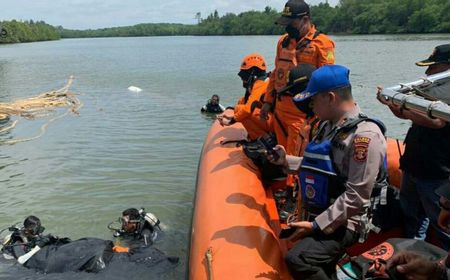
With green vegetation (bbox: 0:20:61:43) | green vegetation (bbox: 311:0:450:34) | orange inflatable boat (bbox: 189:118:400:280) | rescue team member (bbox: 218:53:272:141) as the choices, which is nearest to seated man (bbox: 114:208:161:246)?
orange inflatable boat (bbox: 189:118:400:280)

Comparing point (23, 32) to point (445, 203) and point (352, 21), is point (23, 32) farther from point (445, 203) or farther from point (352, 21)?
point (445, 203)

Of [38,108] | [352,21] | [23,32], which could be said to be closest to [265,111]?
[38,108]

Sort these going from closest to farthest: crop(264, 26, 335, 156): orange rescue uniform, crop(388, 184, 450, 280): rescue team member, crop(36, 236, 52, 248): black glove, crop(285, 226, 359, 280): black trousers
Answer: crop(388, 184, 450, 280): rescue team member → crop(285, 226, 359, 280): black trousers → crop(264, 26, 335, 156): orange rescue uniform → crop(36, 236, 52, 248): black glove

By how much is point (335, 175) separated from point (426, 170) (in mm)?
808

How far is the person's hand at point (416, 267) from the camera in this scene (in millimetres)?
1869

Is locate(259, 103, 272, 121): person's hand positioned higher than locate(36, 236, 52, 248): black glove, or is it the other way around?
locate(259, 103, 272, 121): person's hand

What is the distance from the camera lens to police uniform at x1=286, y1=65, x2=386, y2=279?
2186 mm

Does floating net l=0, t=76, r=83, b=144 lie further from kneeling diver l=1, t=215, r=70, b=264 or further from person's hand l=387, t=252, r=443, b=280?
person's hand l=387, t=252, r=443, b=280

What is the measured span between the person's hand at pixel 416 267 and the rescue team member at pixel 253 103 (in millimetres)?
2629

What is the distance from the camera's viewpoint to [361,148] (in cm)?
216

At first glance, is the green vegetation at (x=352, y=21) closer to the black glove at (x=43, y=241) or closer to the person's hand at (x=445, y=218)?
the black glove at (x=43, y=241)

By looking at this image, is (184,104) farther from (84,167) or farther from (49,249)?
(49,249)

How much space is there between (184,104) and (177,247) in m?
10.5

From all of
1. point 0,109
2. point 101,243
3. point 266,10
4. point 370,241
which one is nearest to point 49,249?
point 101,243
